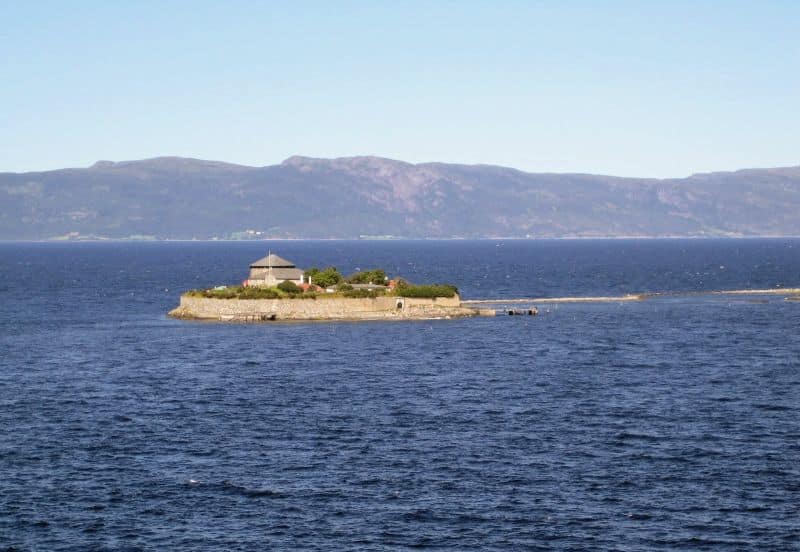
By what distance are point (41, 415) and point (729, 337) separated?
224 ft

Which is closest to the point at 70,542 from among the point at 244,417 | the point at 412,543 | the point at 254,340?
the point at 412,543

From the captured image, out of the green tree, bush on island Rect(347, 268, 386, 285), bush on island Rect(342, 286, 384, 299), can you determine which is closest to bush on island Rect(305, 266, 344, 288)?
bush on island Rect(347, 268, 386, 285)

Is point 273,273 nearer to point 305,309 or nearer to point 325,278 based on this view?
point 325,278

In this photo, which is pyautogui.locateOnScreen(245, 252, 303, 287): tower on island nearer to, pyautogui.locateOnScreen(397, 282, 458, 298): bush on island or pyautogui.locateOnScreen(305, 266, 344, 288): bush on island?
pyautogui.locateOnScreen(305, 266, 344, 288): bush on island

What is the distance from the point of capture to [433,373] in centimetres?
9031

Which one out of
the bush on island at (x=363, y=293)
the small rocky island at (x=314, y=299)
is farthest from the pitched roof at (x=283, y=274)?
the bush on island at (x=363, y=293)

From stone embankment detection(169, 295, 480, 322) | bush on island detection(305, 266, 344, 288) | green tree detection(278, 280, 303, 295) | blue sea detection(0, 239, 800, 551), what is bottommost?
blue sea detection(0, 239, 800, 551)

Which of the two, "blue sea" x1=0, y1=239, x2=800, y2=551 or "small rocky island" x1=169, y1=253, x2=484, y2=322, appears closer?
"blue sea" x1=0, y1=239, x2=800, y2=551

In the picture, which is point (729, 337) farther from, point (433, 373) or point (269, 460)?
point (269, 460)

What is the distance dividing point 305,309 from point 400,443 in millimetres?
70016

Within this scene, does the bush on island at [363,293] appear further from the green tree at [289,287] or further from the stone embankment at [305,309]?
the green tree at [289,287]

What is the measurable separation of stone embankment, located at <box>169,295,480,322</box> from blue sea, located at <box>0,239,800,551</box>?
16050 mm

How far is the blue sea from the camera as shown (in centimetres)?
4844

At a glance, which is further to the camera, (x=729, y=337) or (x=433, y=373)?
(x=729, y=337)
